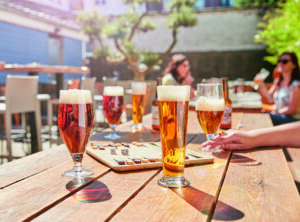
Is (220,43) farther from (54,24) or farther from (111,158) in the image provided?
(111,158)

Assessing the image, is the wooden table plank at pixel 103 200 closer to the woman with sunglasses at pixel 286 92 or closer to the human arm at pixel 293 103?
the woman with sunglasses at pixel 286 92

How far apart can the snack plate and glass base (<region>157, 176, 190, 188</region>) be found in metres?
0.13

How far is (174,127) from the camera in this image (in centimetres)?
71

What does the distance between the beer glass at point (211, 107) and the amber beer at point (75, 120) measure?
46 centimetres

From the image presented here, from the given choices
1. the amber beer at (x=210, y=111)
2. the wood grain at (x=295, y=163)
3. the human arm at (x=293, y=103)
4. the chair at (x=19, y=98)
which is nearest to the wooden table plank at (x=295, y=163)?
the wood grain at (x=295, y=163)

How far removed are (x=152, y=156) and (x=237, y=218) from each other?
407 millimetres

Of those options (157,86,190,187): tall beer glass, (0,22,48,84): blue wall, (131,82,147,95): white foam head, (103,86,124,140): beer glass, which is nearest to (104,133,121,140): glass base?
(103,86,124,140): beer glass

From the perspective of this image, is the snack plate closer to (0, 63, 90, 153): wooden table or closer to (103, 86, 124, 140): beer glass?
(103, 86, 124, 140): beer glass

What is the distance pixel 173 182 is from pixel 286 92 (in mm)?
3482

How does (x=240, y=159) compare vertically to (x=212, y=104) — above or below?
below

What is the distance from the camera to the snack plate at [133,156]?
84cm

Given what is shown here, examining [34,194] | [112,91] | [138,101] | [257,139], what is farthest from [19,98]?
[34,194]

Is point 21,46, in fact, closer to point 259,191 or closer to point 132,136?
point 132,136

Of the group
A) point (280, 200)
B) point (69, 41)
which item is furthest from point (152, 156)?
point (69, 41)
